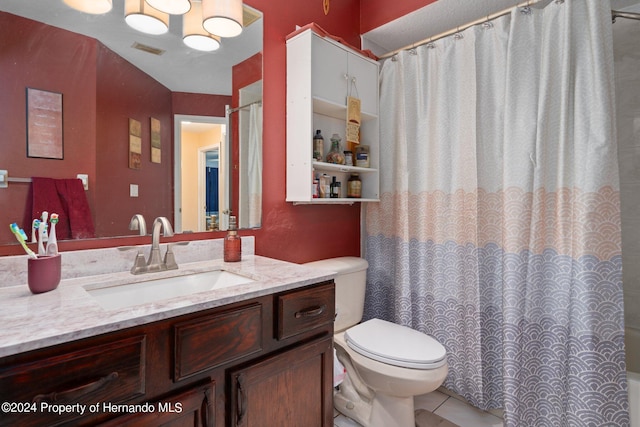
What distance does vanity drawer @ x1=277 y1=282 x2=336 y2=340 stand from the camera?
41.4 inches

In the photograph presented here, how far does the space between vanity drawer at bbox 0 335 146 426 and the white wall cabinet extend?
3.62 feet

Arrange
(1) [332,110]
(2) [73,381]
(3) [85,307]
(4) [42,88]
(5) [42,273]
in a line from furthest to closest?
1. (1) [332,110]
2. (4) [42,88]
3. (5) [42,273]
4. (3) [85,307]
5. (2) [73,381]

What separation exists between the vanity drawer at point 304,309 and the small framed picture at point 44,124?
0.90m

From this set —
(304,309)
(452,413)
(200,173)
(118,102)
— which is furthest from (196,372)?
(452,413)

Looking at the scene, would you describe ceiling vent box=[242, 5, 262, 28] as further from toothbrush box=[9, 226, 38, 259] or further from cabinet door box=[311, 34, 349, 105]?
toothbrush box=[9, 226, 38, 259]

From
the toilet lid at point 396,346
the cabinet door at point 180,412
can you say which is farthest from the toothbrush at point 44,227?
the toilet lid at point 396,346

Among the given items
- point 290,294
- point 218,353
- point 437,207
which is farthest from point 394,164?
point 218,353

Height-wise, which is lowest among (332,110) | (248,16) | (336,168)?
(336,168)

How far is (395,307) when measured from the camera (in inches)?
81.8

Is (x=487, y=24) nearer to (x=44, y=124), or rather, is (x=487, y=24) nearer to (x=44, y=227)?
(x=44, y=124)

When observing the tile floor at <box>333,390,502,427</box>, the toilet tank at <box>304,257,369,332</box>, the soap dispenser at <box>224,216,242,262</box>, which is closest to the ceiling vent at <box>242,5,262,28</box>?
the soap dispenser at <box>224,216,242,262</box>

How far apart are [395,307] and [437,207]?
2.28 ft

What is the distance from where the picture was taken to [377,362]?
1.41 m

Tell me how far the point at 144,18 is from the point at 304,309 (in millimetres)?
1293
